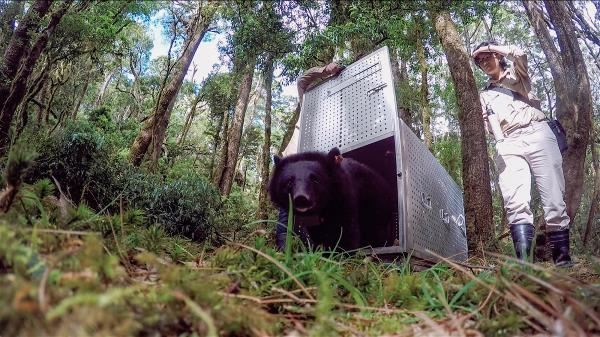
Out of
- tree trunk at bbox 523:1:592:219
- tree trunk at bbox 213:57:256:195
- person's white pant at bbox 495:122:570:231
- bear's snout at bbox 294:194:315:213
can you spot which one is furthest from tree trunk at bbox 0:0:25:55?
tree trunk at bbox 213:57:256:195

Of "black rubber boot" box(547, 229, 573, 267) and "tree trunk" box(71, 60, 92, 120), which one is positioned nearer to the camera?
"black rubber boot" box(547, 229, 573, 267)

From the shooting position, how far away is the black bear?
3109mm

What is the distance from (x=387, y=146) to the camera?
393 cm

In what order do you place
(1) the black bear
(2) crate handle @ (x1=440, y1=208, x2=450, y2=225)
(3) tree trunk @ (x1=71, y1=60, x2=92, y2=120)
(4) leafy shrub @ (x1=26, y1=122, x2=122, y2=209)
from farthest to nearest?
(3) tree trunk @ (x1=71, y1=60, x2=92, y2=120) → (4) leafy shrub @ (x1=26, y1=122, x2=122, y2=209) → (2) crate handle @ (x1=440, y1=208, x2=450, y2=225) → (1) the black bear

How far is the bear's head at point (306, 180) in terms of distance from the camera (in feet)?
9.87

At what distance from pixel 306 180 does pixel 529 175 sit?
6.43ft

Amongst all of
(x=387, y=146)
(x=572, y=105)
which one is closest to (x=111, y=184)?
(x=387, y=146)

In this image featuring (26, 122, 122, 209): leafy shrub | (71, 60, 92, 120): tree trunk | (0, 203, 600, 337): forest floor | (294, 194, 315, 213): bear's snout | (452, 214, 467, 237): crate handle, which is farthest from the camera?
(71, 60, 92, 120): tree trunk

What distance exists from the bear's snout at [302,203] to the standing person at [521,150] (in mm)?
1683

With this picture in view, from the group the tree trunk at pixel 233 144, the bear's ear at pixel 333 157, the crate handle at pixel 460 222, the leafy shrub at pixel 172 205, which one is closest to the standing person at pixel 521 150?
the crate handle at pixel 460 222

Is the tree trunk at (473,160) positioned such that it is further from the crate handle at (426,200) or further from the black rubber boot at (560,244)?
the crate handle at (426,200)

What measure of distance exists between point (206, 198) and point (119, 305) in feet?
16.3

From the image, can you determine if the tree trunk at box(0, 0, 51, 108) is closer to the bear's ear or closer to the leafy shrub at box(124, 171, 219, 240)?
the leafy shrub at box(124, 171, 219, 240)

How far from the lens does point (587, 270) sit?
8.78 ft
